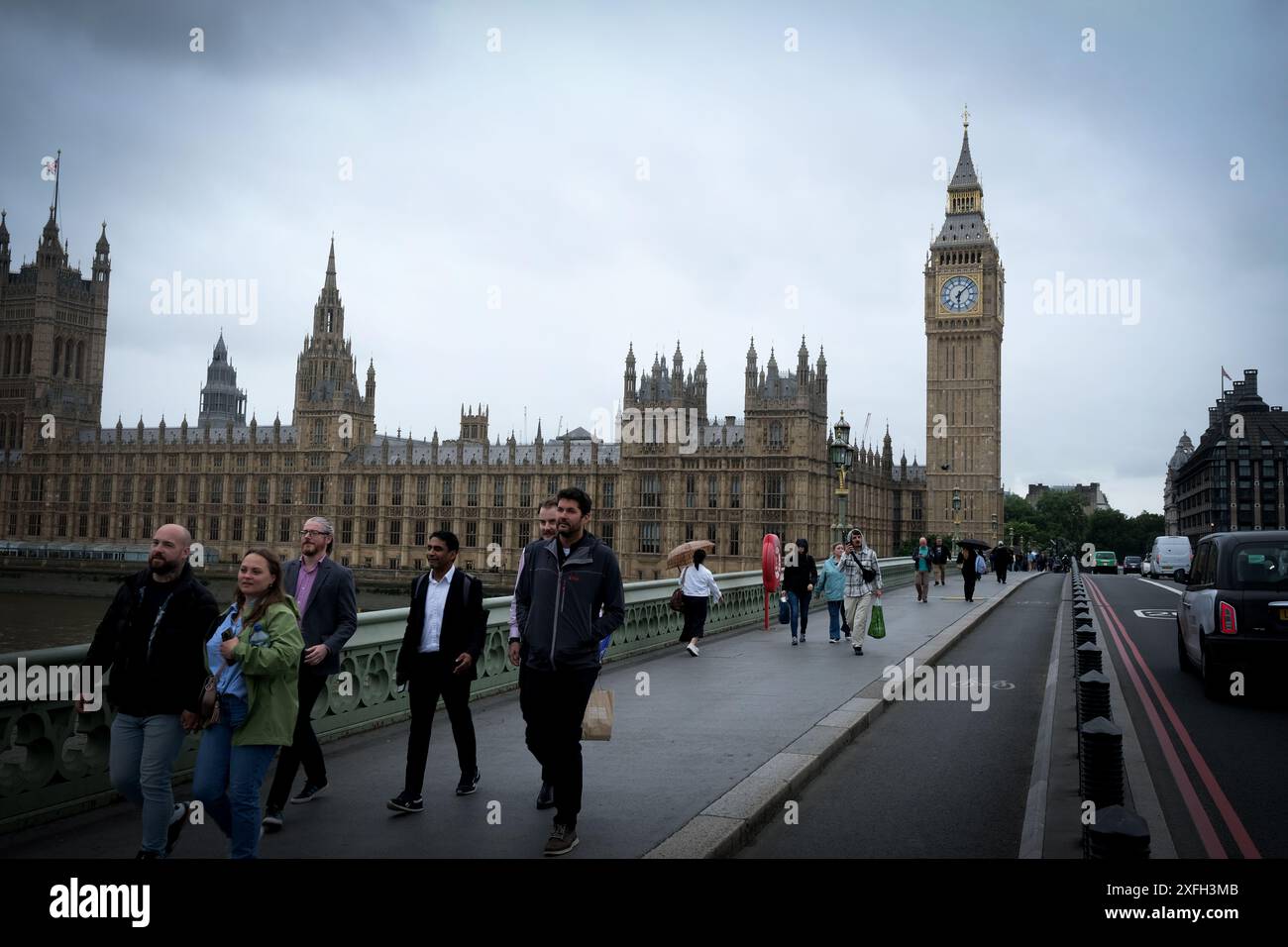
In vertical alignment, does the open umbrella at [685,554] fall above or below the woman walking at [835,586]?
above

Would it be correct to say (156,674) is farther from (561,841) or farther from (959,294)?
(959,294)

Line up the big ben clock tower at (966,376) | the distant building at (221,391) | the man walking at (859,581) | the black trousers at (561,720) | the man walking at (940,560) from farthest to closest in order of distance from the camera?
the distant building at (221,391), the big ben clock tower at (966,376), the man walking at (940,560), the man walking at (859,581), the black trousers at (561,720)

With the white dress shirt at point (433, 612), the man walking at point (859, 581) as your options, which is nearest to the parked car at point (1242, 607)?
the man walking at point (859, 581)

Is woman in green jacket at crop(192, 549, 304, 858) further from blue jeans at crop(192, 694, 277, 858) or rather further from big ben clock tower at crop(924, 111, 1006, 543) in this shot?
big ben clock tower at crop(924, 111, 1006, 543)

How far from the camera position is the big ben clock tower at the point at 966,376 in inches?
3856

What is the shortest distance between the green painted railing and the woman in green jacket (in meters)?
1.59

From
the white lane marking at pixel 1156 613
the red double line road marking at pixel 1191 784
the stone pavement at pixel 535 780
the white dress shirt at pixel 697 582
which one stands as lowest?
the white lane marking at pixel 1156 613

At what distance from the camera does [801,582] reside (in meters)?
17.4

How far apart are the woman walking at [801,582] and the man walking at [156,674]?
496 inches

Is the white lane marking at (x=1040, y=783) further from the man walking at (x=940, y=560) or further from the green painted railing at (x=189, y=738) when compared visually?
the man walking at (x=940, y=560)

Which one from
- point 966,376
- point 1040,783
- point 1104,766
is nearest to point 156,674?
point 1104,766

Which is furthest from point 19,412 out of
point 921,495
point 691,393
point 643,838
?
point 643,838

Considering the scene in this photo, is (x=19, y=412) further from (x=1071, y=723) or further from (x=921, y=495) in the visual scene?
(x=1071, y=723)
